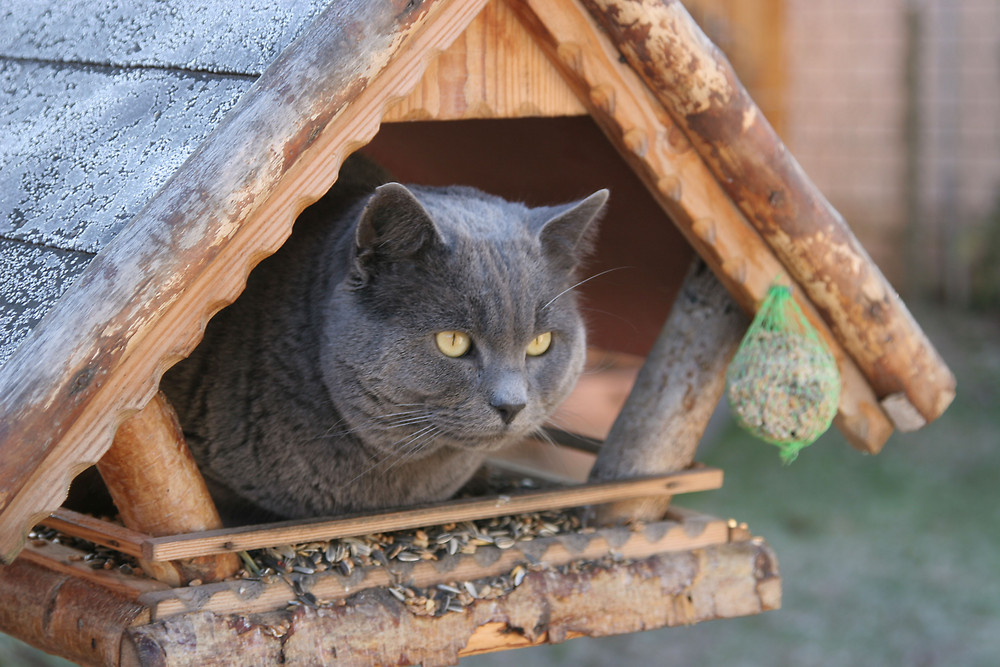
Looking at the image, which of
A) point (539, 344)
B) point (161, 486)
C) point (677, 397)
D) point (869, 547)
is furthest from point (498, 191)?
point (869, 547)

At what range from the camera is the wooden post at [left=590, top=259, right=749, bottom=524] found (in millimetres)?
2070

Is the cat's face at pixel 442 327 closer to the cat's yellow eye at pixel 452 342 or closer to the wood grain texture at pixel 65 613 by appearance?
the cat's yellow eye at pixel 452 342

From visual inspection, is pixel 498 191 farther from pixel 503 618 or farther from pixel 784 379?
pixel 503 618

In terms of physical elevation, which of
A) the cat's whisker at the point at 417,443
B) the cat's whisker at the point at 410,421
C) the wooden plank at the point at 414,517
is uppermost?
the cat's whisker at the point at 410,421

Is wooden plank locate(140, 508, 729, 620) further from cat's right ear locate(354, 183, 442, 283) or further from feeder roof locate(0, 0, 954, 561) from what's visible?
cat's right ear locate(354, 183, 442, 283)

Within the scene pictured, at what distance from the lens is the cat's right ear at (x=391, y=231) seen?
1539 millimetres

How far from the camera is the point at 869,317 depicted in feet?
6.41

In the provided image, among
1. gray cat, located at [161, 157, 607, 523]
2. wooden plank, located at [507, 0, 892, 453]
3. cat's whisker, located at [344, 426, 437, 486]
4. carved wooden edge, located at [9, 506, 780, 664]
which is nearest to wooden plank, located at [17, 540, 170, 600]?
carved wooden edge, located at [9, 506, 780, 664]

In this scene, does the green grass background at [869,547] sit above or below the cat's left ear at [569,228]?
below

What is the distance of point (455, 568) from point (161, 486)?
502 mm

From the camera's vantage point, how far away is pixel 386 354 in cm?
165

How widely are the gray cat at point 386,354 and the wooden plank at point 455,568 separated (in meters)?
0.14

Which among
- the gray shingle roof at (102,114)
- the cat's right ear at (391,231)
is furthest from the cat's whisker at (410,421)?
the gray shingle roof at (102,114)

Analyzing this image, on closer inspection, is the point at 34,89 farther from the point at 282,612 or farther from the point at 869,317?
the point at 869,317
